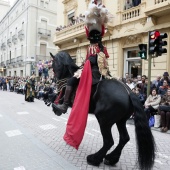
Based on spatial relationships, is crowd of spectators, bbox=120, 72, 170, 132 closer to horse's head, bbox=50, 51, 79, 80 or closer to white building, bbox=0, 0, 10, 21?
horse's head, bbox=50, 51, 79, 80

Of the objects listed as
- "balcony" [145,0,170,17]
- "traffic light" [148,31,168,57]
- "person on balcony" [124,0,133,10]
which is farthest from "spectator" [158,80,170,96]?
"person on balcony" [124,0,133,10]

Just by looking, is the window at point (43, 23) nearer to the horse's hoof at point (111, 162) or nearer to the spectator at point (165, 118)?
the spectator at point (165, 118)

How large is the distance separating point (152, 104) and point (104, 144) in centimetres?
429

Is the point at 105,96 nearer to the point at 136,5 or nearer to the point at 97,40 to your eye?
the point at 97,40

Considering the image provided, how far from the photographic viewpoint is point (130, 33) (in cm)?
1280

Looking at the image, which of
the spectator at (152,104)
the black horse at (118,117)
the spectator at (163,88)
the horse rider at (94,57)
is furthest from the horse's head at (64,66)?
the spectator at (163,88)

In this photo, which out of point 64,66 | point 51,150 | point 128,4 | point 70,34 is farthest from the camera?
point 70,34

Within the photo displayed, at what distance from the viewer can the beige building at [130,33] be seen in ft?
35.9

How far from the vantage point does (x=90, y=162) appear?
12.9ft

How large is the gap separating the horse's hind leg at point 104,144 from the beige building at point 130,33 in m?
7.57

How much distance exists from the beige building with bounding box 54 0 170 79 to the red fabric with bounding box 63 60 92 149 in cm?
715

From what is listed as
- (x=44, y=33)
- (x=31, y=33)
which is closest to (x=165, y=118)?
(x=31, y=33)

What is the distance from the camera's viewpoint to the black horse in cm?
335

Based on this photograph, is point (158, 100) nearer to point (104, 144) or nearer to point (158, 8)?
point (104, 144)
